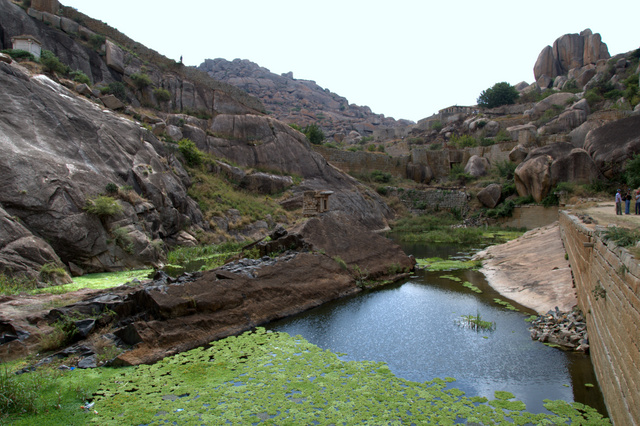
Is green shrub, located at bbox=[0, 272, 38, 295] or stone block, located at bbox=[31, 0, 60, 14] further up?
stone block, located at bbox=[31, 0, 60, 14]

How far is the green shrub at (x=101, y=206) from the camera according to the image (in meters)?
16.2

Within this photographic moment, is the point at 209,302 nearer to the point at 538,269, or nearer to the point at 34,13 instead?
the point at 538,269

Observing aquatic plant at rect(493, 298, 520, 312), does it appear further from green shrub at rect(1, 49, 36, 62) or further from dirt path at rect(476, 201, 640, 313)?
green shrub at rect(1, 49, 36, 62)

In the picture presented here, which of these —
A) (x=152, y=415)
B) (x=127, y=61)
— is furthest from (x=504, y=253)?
(x=127, y=61)

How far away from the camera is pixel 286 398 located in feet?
21.4

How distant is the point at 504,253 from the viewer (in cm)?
2017

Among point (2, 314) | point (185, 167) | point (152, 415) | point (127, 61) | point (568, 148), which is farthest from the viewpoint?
point (127, 61)

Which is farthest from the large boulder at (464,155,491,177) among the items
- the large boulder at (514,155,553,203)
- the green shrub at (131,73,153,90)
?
the green shrub at (131,73,153,90)

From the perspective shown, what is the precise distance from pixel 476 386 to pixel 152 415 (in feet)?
17.5

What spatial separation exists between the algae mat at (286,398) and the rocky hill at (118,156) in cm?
800

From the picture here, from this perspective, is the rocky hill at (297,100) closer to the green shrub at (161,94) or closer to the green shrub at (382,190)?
the green shrub at (382,190)

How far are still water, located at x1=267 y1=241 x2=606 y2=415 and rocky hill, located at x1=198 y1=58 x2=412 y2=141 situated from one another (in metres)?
82.7

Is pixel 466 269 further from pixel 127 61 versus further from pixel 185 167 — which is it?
pixel 127 61

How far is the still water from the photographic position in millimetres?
7273
